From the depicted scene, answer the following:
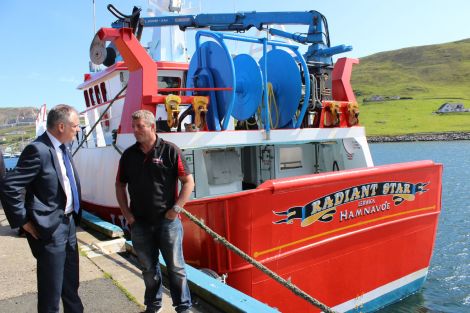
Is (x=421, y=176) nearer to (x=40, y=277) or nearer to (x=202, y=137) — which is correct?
(x=202, y=137)

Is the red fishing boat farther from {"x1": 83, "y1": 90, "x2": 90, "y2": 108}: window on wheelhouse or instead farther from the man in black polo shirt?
{"x1": 83, "y1": 90, "x2": 90, "y2": 108}: window on wheelhouse

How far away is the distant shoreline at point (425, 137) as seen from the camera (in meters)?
67.5

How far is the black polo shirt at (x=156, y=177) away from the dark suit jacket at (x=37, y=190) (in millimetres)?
642

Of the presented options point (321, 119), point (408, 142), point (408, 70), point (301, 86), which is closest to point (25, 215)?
point (301, 86)

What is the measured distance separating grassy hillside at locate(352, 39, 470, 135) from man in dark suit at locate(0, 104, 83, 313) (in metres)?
79.9

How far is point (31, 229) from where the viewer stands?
282 cm

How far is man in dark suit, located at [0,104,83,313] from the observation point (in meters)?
2.75

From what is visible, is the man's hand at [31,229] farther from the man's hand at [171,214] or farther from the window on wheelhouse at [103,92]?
the window on wheelhouse at [103,92]

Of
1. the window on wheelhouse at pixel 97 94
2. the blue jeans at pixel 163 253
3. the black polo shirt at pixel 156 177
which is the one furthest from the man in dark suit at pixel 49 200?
the window on wheelhouse at pixel 97 94

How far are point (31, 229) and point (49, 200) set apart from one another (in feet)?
0.74

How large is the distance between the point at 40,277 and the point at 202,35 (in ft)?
16.7

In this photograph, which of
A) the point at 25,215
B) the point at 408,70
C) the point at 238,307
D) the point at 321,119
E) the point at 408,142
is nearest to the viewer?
the point at 25,215

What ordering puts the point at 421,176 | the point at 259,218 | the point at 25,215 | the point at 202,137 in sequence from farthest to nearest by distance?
the point at 421,176
the point at 202,137
the point at 259,218
the point at 25,215

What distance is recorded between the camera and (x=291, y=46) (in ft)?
23.1
